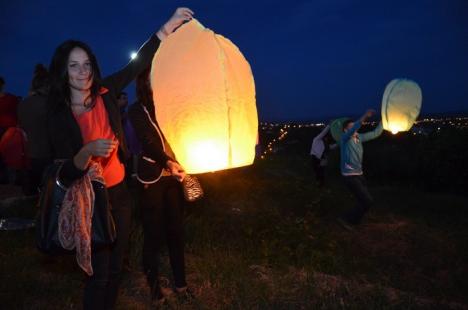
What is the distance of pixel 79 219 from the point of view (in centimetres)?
205

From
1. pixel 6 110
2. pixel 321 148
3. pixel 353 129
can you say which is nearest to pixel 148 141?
pixel 6 110

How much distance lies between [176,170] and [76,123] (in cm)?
82

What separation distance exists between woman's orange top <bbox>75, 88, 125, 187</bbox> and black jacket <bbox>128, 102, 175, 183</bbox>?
0.50 meters

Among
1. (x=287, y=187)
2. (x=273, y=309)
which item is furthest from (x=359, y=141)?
(x=273, y=309)

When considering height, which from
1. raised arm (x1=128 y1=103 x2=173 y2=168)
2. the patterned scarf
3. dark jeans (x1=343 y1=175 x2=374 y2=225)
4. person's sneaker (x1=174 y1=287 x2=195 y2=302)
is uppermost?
raised arm (x1=128 y1=103 x2=173 y2=168)

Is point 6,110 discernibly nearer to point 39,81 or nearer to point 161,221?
point 39,81

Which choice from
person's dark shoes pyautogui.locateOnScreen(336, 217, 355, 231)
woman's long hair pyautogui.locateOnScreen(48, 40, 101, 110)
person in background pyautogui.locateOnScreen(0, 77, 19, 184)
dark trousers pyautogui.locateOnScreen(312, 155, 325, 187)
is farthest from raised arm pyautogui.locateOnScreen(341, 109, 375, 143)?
person in background pyautogui.locateOnScreen(0, 77, 19, 184)

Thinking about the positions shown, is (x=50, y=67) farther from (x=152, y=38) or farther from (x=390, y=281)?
(x=390, y=281)

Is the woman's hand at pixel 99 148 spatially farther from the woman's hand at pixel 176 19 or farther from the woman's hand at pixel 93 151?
the woman's hand at pixel 176 19

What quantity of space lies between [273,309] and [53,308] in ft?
6.04

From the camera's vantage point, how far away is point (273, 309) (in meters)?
3.40

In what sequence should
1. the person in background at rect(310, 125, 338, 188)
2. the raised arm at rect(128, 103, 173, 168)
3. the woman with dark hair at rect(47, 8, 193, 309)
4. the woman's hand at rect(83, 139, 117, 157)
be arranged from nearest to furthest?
the woman's hand at rect(83, 139, 117, 157), the woman with dark hair at rect(47, 8, 193, 309), the raised arm at rect(128, 103, 173, 168), the person in background at rect(310, 125, 338, 188)

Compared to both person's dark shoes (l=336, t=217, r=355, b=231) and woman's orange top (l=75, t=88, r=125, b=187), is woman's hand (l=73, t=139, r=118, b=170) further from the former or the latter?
person's dark shoes (l=336, t=217, r=355, b=231)

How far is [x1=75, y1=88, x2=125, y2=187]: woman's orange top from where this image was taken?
89.7 inches
